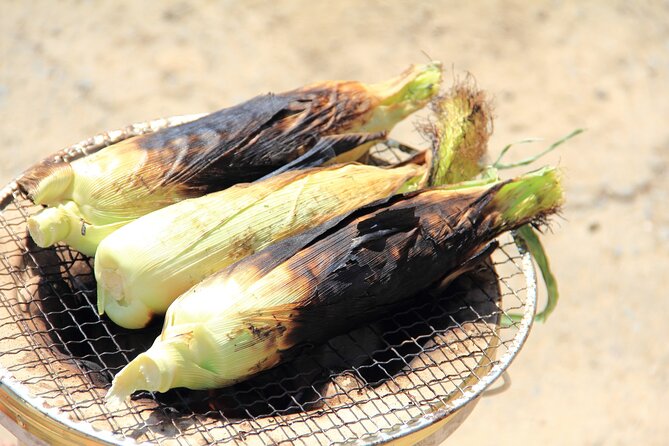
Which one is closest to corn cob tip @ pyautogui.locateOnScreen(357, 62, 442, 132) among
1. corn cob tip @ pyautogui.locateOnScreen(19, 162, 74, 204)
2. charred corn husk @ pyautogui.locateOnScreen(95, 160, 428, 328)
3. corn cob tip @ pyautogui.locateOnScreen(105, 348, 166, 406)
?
charred corn husk @ pyautogui.locateOnScreen(95, 160, 428, 328)

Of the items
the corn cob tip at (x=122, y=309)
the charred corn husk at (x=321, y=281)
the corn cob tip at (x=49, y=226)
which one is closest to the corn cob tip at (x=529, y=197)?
the charred corn husk at (x=321, y=281)

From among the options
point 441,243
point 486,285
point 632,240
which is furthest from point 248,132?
point 632,240

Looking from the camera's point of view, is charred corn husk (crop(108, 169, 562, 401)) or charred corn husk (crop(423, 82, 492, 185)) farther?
charred corn husk (crop(423, 82, 492, 185))

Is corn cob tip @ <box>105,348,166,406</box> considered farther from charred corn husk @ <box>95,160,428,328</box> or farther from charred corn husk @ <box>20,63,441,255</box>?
charred corn husk @ <box>20,63,441,255</box>

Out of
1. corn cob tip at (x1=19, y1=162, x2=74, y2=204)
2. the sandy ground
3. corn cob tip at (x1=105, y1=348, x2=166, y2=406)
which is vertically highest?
corn cob tip at (x1=19, y1=162, x2=74, y2=204)

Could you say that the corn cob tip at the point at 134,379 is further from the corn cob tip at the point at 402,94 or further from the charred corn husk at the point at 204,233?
the corn cob tip at the point at 402,94

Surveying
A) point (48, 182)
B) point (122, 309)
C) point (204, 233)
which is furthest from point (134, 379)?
point (48, 182)

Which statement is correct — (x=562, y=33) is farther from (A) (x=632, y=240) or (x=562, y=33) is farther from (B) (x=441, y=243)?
(B) (x=441, y=243)
